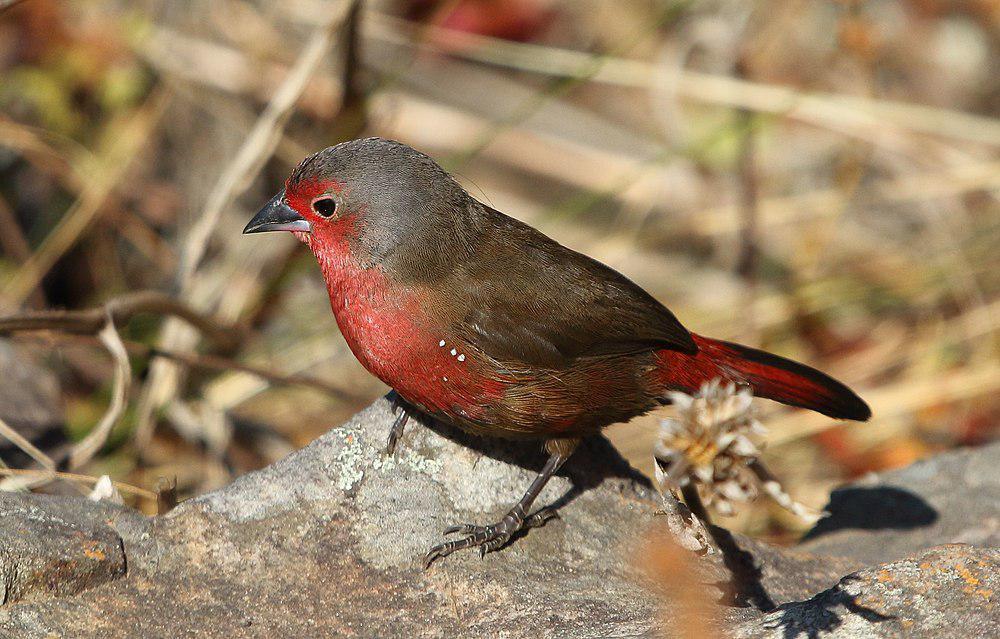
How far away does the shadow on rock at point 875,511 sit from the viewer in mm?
3791

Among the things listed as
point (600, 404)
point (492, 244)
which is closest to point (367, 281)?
point (492, 244)

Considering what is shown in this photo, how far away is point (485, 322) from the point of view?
10.6 feet

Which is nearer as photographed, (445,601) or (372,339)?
(445,601)

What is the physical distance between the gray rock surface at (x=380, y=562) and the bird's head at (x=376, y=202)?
53cm

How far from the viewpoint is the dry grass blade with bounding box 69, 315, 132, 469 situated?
3.77 metres

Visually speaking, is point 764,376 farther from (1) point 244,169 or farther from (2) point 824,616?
(1) point 244,169

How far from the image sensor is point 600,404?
3.30 meters

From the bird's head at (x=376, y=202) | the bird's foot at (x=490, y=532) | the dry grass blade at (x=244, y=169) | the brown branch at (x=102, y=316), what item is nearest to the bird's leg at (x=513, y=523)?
the bird's foot at (x=490, y=532)

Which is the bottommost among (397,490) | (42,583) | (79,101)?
(42,583)

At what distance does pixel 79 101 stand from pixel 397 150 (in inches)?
134

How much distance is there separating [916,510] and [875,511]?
14 centimetres

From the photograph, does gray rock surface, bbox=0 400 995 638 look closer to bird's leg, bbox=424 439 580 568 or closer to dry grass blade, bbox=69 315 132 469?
bird's leg, bbox=424 439 580 568

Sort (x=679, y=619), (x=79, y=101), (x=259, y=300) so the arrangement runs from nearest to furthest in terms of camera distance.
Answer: (x=679, y=619), (x=259, y=300), (x=79, y=101)

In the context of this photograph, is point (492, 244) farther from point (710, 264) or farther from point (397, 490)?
point (710, 264)
